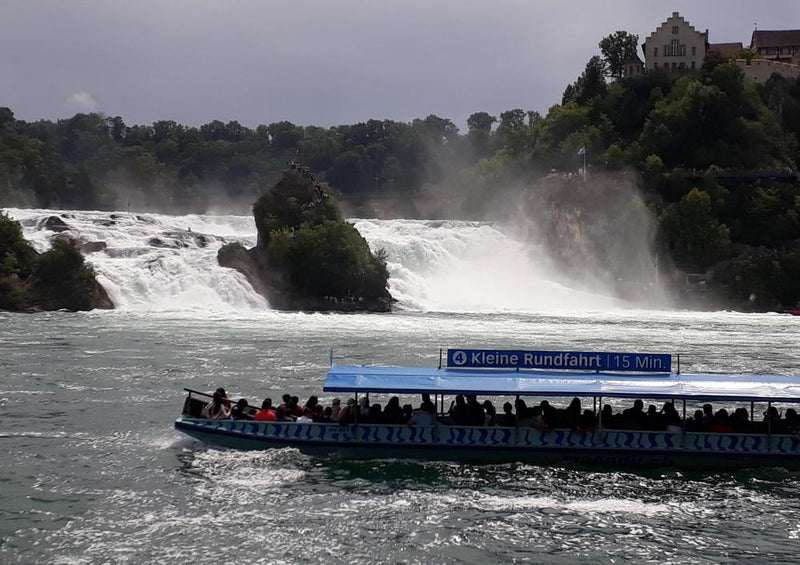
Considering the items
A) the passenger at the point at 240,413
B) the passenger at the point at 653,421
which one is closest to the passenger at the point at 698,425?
the passenger at the point at 653,421

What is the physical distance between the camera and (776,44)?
514ft

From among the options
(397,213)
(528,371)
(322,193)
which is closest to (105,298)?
(322,193)

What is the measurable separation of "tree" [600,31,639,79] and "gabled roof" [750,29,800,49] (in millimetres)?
23424

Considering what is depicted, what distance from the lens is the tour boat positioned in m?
26.2

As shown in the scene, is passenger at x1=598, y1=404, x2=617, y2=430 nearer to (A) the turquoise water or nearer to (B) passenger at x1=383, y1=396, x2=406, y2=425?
(A) the turquoise water

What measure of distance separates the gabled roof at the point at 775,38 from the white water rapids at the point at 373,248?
6974 centimetres

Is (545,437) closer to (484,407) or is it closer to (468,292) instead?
(484,407)

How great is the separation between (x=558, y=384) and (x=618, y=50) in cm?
12872

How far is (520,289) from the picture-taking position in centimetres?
10019

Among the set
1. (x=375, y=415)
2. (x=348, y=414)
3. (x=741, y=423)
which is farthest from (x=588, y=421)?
(x=348, y=414)

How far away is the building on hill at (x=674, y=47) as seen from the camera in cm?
13938

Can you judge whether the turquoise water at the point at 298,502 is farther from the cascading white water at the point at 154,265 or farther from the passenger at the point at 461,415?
the cascading white water at the point at 154,265

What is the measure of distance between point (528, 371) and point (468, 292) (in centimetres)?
6713

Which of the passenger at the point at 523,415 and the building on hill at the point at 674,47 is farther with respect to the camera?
the building on hill at the point at 674,47
